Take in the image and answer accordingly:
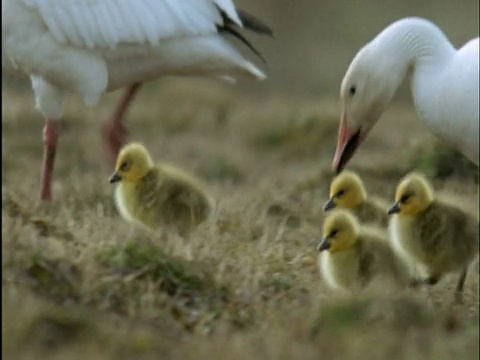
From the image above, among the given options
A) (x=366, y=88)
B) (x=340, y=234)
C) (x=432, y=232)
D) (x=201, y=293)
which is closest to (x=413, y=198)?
(x=432, y=232)

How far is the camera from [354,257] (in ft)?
21.0

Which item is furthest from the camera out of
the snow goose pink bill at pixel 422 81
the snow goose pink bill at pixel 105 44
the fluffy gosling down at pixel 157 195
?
the snow goose pink bill at pixel 105 44

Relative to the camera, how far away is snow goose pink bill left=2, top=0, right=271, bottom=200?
802 centimetres

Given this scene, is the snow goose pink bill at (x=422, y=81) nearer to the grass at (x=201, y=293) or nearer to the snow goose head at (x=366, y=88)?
the snow goose head at (x=366, y=88)

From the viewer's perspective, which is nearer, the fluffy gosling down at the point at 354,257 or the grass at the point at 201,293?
the grass at the point at 201,293

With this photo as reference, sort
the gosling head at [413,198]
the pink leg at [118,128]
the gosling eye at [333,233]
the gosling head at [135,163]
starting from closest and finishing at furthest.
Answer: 1. the gosling eye at [333,233]
2. the gosling head at [413,198]
3. the gosling head at [135,163]
4. the pink leg at [118,128]

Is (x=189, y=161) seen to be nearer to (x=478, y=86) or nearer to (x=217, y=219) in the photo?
(x=217, y=219)

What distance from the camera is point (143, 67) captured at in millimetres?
8320

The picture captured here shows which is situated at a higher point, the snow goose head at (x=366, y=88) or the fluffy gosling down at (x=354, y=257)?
the snow goose head at (x=366, y=88)

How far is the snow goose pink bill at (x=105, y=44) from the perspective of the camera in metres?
8.02

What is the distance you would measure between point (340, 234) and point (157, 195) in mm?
1156

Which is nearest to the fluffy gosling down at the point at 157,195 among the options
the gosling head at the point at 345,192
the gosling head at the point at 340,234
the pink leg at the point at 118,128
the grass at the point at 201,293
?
the grass at the point at 201,293

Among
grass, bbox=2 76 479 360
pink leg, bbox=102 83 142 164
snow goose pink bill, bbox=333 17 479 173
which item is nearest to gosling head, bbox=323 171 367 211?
grass, bbox=2 76 479 360

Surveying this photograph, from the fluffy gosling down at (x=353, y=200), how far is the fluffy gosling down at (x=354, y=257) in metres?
0.68
